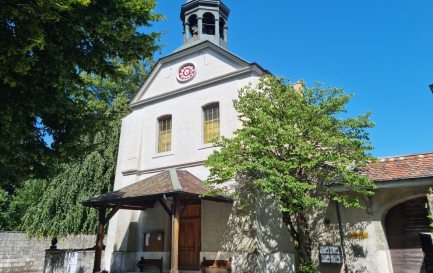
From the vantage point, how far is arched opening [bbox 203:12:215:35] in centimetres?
1617

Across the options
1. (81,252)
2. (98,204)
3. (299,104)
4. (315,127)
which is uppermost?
(299,104)

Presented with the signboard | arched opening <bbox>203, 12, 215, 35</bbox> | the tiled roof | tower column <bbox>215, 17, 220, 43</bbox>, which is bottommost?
the signboard

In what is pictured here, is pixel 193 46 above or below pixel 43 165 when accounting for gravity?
above

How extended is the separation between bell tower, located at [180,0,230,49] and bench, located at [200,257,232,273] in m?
9.26

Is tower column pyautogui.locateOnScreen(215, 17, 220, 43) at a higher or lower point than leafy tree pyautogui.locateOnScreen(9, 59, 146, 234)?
higher

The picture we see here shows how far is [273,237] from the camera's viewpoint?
10570 millimetres

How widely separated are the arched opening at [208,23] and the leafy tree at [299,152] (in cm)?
723

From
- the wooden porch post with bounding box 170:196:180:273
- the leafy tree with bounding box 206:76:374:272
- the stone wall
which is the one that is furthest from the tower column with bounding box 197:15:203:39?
the stone wall

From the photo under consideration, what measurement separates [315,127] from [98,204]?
24.1ft

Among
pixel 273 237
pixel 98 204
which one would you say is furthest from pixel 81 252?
pixel 273 237

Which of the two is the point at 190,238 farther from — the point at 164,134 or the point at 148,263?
the point at 164,134

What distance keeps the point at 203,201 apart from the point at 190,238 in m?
1.49

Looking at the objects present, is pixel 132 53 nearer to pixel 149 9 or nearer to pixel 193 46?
pixel 149 9

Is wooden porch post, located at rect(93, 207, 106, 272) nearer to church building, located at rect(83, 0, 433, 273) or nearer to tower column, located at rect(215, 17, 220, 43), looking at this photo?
church building, located at rect(83, 0, 433, 273)
